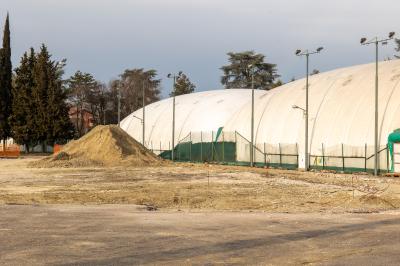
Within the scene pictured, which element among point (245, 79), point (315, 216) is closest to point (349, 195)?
point (315, 216)

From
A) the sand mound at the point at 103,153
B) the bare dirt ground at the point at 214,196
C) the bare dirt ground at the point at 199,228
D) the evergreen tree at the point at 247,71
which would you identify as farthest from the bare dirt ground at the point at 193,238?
the evergreen tree at the point at 247,71

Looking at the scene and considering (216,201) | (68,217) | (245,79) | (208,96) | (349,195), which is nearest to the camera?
(68,217)

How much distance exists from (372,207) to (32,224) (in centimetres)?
1154

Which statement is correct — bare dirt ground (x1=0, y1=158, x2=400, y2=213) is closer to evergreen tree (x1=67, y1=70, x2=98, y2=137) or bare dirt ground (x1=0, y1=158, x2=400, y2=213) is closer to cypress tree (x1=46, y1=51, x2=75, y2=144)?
cypress tree (x1=46, y1=51, x2=75, y2=144)

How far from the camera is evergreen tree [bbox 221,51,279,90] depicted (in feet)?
378

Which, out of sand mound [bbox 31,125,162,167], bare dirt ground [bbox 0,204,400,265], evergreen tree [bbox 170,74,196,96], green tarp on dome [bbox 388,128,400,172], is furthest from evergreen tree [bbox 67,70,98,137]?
bare dirt ground [bbox 0,204,400,265]

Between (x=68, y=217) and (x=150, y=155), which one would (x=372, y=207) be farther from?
(x=150, y=155)

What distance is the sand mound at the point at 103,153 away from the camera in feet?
175

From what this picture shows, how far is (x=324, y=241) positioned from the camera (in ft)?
42.2

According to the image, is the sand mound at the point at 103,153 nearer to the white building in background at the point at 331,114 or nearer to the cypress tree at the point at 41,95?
the white building in background at the point at 331,114

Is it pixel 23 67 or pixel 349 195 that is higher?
pixel 23 67

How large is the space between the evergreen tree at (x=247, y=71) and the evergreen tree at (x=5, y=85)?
44.1 m

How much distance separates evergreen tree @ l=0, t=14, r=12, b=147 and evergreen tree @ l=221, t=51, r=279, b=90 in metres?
44.1

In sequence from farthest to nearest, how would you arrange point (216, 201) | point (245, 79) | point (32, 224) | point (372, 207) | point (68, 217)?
1. point (245, 79)
2. point (216, 201)
3. point (372, 207)
4. point (68, 217)
5. point (32, 224)
